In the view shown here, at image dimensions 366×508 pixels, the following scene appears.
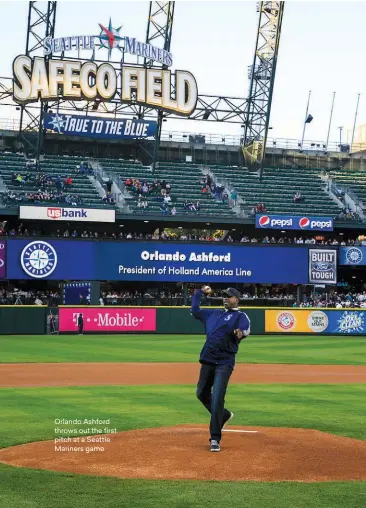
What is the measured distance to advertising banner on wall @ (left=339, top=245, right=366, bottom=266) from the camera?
202 feet

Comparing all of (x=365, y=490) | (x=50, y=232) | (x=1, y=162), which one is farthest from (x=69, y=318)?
(x=365, y=490)

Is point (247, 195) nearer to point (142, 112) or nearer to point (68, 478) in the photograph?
point (142, 112)

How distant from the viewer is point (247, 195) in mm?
65125

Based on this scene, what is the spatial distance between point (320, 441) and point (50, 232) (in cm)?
4966

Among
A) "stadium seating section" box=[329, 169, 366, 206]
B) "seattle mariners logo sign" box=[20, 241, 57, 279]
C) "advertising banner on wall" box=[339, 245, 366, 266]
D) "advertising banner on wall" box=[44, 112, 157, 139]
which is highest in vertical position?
"advertising banner on wall" box=[44, 112, 157, 139]

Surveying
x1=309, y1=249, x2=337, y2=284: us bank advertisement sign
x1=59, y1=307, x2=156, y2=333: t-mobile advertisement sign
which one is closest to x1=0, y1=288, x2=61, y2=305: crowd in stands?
x1=59, y1=307, x2=156, y2=333: t-mobile advertisement sign

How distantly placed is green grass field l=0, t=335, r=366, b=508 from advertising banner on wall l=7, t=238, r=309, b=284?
18.7 m

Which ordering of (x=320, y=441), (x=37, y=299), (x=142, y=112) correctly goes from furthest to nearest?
(x=142, y=112), (x=37, y=299), (x=320, y=441)

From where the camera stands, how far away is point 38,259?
55281 mm

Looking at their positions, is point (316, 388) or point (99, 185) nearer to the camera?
point (316, 388)

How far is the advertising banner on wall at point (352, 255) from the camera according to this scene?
61.4 meters

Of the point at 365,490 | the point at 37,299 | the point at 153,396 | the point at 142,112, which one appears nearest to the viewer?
the point at 365,490

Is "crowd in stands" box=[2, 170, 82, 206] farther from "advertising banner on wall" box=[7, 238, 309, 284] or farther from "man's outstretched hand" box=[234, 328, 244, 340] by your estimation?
"man's outstretched hand" box=[234, 328, 244, 340]

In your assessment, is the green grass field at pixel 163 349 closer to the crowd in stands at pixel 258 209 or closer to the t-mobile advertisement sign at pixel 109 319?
the t-mobile advertisement sign at pixel 109 319
